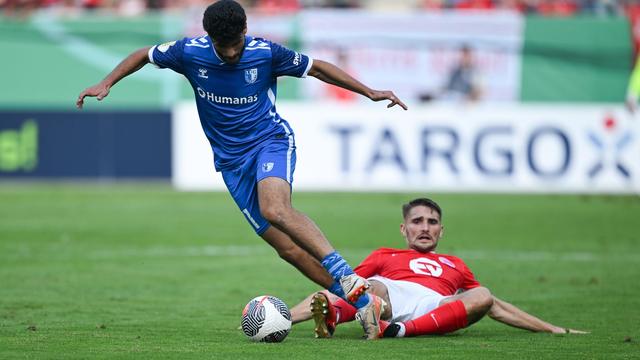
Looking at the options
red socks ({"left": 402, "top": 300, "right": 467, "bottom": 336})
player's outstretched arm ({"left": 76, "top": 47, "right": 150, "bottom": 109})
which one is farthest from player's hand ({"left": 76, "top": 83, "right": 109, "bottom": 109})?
red socks ({"left": 402, "top": 300, "right": 467, "bottom": 336})

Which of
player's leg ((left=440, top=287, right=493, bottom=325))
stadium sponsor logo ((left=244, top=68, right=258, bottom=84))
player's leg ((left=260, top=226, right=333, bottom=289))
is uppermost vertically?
stadium sponsor logo ((left=244, top=68, right=258, bottom=84))

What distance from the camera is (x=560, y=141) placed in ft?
78.0

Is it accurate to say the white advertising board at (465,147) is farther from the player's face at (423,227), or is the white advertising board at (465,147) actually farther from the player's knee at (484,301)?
the player's knee at (484,301)

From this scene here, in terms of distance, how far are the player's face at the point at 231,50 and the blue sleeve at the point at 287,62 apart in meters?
0.30

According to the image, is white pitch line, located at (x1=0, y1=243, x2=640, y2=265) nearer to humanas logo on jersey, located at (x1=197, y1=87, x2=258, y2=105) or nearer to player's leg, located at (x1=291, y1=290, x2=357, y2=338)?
player's leg, located at (x1=291, y1=290, x2=357, y2=338)

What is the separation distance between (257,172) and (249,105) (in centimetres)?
55

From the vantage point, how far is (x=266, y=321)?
8.31m

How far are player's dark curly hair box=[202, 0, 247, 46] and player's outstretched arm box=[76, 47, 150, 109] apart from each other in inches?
27.7

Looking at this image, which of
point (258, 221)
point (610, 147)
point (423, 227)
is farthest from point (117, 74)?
point (610, 147)

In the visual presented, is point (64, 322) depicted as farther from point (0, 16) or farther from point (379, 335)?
point (0, 16)

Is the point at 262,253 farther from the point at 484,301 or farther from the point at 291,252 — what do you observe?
the point at 484,301

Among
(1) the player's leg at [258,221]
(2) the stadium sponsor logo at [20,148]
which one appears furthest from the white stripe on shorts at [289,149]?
(2) the stadium sponsor logo at [20,148]

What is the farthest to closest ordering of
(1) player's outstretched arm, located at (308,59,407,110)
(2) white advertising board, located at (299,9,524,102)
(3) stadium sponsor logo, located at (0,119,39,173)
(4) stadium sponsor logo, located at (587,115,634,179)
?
(2) white advertising board, located at (299,9,524,102), (3) stadium sponsor logo, located at (0,119,39,173), (4) stadium sponsor logo, located at (587,115,634,179), (1) player's outstretched arm, located at (308,59,407,110)

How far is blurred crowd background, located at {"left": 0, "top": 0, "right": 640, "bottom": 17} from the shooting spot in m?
29.9
